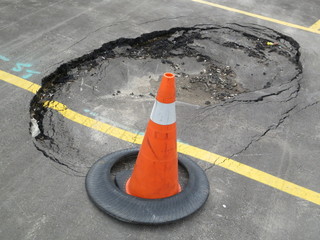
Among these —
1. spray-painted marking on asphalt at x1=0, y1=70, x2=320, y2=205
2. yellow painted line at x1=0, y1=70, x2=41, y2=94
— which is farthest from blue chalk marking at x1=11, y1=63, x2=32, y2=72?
spray-painted marking on asphalt at x1=0, y1=70, x2=320, y2=205

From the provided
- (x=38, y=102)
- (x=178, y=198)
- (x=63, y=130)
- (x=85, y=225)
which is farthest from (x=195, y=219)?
(x=38, y=102)

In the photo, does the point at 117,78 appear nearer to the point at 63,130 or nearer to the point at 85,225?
the point at 63,130

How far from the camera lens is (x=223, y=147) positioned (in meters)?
3.75

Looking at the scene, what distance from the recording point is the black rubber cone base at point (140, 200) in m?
2.76

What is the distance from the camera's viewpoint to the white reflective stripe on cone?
2.71 meters

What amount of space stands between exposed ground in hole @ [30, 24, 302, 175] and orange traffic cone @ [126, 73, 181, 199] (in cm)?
68

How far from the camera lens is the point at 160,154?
2.84 metres

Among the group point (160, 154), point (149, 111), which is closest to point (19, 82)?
point (149, 111)

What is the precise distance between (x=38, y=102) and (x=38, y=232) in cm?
192

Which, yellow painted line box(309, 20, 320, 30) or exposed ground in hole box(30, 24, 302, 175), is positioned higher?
yellow painted line box(309, 20, 320, 30)

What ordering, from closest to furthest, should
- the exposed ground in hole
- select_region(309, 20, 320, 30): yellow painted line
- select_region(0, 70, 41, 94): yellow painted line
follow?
1. the exposed ground in hole
2. select_region(0, 70, 41, 94): yellow painted line
3. select_region(309, 20, 320, 30): yellow painted line

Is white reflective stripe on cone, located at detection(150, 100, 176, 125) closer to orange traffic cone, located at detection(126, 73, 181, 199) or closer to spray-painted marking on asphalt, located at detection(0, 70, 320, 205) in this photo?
orange traffic cone, located at detection(126, 73, 181, 199)

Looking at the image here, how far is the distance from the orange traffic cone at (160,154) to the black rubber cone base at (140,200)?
93 mm

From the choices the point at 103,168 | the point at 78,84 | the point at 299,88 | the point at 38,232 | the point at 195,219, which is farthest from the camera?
the point at 299,88
